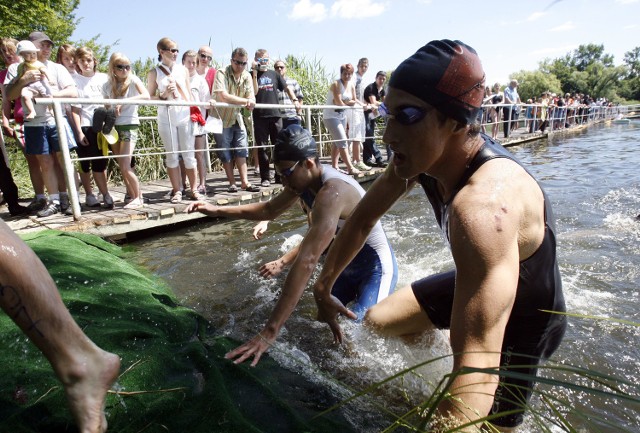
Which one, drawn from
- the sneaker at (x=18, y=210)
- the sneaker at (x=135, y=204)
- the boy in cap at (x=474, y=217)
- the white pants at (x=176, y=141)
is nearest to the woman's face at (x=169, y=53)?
the white pants at (x=176, y=141)

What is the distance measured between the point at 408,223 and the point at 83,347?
609cm

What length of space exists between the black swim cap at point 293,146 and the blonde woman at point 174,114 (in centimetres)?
383

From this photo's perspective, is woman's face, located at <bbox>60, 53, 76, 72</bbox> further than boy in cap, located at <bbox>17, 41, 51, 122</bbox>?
Yes

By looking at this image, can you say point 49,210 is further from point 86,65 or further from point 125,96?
point 86,65

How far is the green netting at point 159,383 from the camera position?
1.87 m

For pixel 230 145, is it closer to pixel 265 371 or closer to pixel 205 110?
pixel 205 110

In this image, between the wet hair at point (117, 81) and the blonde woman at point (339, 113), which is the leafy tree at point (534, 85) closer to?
the blonde woman at point (339, 113)

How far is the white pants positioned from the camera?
6938 millimetres

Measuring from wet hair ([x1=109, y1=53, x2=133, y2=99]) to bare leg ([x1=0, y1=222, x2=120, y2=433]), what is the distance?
543cm

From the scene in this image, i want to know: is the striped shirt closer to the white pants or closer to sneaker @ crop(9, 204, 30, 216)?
the white pants

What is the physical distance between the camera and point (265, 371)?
2660 millimetres

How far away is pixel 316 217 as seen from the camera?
118 inches

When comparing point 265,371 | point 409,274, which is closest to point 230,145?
point 409,274

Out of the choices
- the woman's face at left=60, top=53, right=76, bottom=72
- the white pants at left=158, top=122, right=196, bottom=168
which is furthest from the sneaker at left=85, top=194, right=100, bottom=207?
the woman's face at left=60, top=53, right=76, bottom=72
